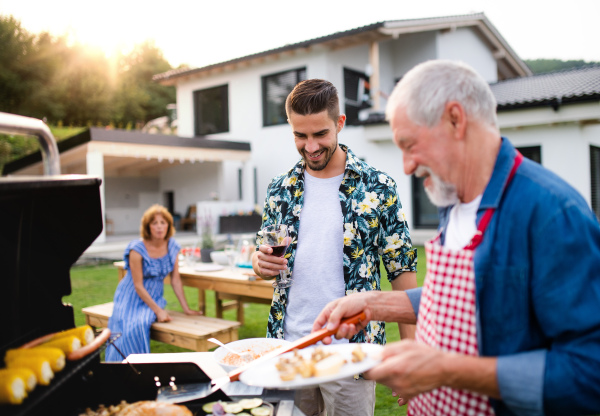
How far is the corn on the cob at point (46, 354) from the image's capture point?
4.31 ft

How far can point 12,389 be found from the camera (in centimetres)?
115

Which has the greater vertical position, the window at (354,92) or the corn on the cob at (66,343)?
the window at (354,92)

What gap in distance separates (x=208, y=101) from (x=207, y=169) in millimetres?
Result: 3137

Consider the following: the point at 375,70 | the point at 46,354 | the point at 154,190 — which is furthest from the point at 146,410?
the point at 154,190

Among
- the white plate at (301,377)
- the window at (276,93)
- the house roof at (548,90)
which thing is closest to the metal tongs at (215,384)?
the white plate at (301,377)

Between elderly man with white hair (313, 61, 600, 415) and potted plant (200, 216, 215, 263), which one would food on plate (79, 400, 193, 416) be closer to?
elderly man with white hair (313, 61, 600, 415)

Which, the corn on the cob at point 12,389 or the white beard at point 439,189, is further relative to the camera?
the white beard at point 439,189

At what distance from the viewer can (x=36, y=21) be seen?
96.2 ft

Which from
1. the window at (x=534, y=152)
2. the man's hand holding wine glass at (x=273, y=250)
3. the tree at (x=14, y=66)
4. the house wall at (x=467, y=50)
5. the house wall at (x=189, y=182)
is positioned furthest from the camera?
the tree at (x=14, y=66)

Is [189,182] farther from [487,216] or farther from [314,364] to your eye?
[487,216]

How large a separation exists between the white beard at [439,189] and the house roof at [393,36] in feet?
43.3

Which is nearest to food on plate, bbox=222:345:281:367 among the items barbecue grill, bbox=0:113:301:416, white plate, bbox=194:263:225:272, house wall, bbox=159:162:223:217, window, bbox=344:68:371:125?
barbecue grill, bbox=0:113:301:416

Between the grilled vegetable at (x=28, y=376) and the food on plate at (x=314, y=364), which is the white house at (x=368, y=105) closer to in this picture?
the food on plate at (x=314, y=364)

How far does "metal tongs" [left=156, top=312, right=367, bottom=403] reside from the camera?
149 centimetres
